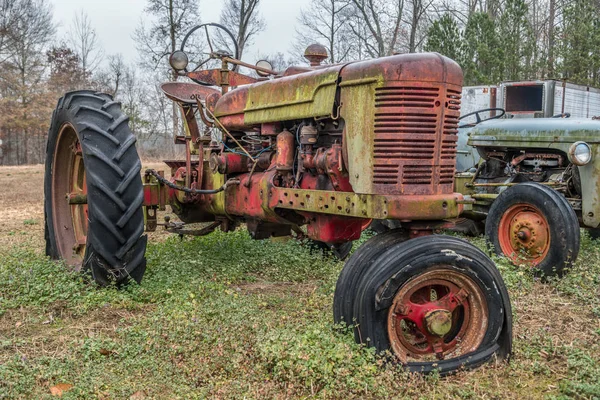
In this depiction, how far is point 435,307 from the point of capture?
9.43ft

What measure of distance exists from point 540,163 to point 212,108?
3.37m

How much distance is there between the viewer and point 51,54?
3306 cm

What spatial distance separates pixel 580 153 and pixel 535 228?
0.79m

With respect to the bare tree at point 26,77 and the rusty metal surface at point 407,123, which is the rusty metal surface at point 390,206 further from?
the bare tree at point 26,77

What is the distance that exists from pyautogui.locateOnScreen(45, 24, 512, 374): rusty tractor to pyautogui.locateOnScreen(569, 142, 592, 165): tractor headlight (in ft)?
7.37

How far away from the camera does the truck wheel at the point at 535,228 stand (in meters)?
4.72

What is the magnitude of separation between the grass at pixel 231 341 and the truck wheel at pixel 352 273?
109 mm

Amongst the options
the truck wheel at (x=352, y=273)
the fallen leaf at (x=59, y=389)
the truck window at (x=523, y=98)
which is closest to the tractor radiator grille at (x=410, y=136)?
the truck wheel at (x=352, y=273)

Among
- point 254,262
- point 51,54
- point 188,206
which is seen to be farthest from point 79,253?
point 51,54

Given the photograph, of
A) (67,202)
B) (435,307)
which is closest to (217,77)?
(67,202)

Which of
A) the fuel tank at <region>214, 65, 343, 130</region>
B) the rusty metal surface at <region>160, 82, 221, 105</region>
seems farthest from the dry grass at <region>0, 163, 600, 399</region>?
the rusty metal surface at <region>160, 82, 221, 105</region>

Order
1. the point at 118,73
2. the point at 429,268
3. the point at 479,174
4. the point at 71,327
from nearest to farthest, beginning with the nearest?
1. the point at 429,268
2. the point at 71,327
3. the point at 479,174
4. the point at 118,73

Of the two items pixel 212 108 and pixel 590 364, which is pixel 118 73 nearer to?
pixel 212 108

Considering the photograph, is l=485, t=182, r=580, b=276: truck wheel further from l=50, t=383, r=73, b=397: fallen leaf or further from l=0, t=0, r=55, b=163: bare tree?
l=0, t=0, r=55, b=163: bare tree
